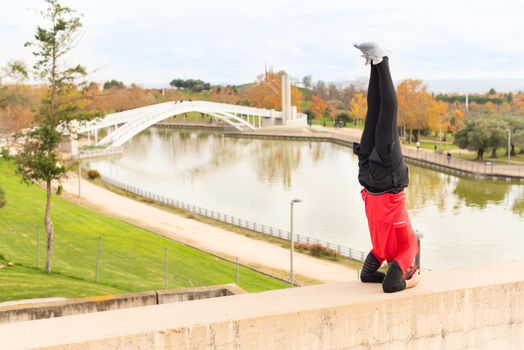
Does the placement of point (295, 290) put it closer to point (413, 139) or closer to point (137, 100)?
point (413, 139)

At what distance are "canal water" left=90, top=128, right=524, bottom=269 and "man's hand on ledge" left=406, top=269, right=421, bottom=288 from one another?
1645 cm

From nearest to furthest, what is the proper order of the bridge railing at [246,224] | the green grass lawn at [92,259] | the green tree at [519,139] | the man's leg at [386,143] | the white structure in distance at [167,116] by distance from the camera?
the man's leg at [386,143] < the green grass lawn at [92,259] < the bridge railing at [246,224] < the green tree at [519,139] < the white structure in distance at [167,116]

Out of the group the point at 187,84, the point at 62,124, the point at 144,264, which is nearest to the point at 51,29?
the point at 62,124

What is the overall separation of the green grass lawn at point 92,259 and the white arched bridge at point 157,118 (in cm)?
1979

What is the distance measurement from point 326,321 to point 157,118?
5907 cm

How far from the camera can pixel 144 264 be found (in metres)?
19.2

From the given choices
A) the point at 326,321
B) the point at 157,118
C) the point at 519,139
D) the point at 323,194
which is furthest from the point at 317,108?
the point at 326,321

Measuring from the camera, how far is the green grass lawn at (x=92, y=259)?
13680mm

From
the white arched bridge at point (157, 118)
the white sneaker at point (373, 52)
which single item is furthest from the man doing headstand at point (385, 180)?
the white arched bridge at point (157, 118)

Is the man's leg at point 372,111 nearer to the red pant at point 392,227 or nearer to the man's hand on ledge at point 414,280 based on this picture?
the red pant at point 392,227

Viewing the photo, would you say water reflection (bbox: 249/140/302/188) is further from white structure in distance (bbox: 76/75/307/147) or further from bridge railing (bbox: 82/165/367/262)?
bridge railing (bbox: 82/165/367/262)

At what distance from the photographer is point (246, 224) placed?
91.1 ft

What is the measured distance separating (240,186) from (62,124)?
79.2ft

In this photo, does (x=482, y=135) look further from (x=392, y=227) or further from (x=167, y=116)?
(x=392, y=227)
